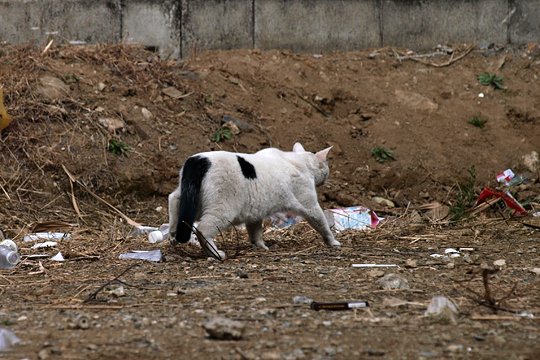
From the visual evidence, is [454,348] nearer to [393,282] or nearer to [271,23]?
[393,282]

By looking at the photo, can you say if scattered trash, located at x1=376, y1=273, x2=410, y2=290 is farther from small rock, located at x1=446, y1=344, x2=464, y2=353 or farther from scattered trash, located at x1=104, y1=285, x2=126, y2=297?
scattered trash, located at x1=104, y1=285, x2=126, y2=297

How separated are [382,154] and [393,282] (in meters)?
5.04

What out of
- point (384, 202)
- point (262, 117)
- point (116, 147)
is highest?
point (262, 117)

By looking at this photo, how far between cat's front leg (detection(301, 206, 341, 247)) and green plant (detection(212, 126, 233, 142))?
2.69m

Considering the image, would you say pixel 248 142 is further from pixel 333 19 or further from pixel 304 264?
pixel 304 264

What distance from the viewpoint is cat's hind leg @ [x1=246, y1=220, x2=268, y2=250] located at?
25.3ft

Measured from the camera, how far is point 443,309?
190 inches

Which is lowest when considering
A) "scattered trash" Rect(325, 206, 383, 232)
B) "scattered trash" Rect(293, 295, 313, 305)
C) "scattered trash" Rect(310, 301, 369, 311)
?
"scattered trash" Rect(325, 206, 383, 232)

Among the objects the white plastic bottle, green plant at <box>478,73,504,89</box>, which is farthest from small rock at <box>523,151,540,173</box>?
the white plastic bottle

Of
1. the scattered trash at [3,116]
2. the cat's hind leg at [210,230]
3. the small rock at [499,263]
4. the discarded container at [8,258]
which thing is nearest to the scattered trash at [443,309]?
the small rock at [499,263]

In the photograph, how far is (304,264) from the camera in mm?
6719

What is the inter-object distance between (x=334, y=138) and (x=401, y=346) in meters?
6.59

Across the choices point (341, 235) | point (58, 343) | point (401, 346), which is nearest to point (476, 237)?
point (341, 235)

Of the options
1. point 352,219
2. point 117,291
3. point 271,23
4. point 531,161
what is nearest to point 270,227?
point 352,219
